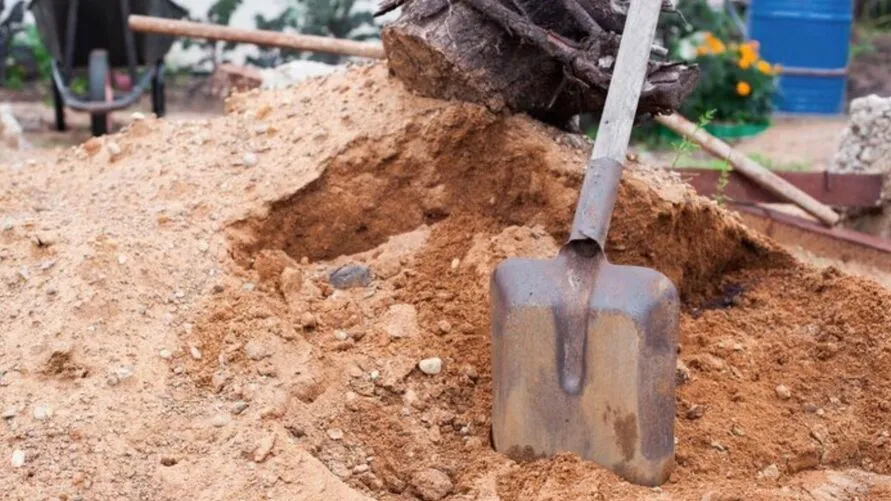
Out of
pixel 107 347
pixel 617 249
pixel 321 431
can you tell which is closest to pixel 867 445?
pixel 617 249

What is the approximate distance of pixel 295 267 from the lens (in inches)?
127

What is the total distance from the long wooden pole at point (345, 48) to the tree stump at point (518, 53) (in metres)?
1.34

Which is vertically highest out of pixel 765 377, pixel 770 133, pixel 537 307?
pixel 537 307

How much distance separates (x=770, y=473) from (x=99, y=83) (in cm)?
537

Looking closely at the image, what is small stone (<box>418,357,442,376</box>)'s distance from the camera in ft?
9.58

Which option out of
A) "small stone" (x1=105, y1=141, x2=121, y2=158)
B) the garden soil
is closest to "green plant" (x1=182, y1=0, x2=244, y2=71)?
"small stone" (x1=105, y1=141, x2=121, y2=158)

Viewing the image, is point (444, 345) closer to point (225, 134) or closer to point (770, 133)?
point (225, 134)

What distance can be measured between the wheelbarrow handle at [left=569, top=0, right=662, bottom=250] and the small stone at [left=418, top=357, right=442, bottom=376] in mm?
431

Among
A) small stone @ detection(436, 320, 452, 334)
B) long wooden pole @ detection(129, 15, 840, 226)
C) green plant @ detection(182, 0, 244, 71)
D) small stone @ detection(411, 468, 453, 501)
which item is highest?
small stone @ detection(436, 320, 452, 334)

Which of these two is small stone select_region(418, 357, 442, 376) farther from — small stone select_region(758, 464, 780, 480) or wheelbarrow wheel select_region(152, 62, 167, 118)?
wheelbarrow wheel select_region(152, 62, 167, 118)

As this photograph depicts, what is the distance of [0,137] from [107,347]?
464cm

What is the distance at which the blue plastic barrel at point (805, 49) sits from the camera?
10227 millimetres

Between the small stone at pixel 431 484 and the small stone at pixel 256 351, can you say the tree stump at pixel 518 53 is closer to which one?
the small stone at pixel 256 351

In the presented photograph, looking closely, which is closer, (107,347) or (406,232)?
(107,347)
